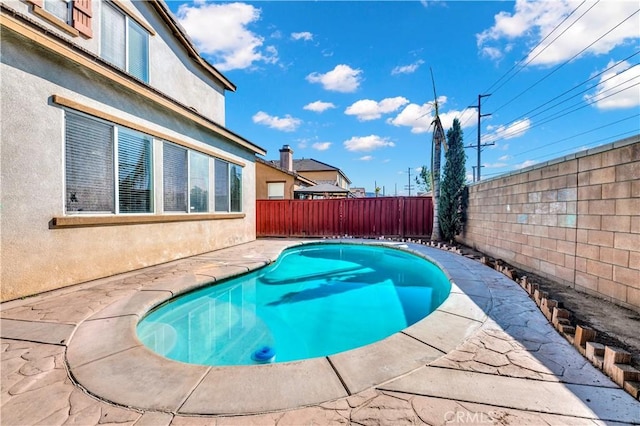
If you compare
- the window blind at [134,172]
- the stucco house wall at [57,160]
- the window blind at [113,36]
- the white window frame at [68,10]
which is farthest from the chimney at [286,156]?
the white window frame at [68,10]

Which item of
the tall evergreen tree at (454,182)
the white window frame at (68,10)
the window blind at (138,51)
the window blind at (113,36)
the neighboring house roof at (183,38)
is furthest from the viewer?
the tall evergreen tree at (454,182)

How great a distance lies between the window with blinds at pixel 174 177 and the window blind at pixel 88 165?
1372 mm

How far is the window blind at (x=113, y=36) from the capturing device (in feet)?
19.0

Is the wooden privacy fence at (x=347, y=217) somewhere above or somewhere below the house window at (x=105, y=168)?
below

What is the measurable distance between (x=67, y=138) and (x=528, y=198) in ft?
28.9

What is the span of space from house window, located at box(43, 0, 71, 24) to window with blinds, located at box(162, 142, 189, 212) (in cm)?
271

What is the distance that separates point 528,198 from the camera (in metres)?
5.86

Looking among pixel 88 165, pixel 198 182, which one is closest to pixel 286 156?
pixel 198 182

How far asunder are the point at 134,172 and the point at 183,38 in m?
5.33

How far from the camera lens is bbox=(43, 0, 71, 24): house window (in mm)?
4820

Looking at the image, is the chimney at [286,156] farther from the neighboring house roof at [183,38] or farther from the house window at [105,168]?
the house window at [105,168]

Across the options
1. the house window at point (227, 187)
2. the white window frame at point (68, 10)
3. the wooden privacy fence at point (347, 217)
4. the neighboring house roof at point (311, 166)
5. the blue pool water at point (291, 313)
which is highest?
the neighboring house roof at point (311, 166)

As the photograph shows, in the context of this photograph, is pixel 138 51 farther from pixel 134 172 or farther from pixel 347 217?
pixel 347 217

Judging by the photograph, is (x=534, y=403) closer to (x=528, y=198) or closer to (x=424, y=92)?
(x=528, y=198)
